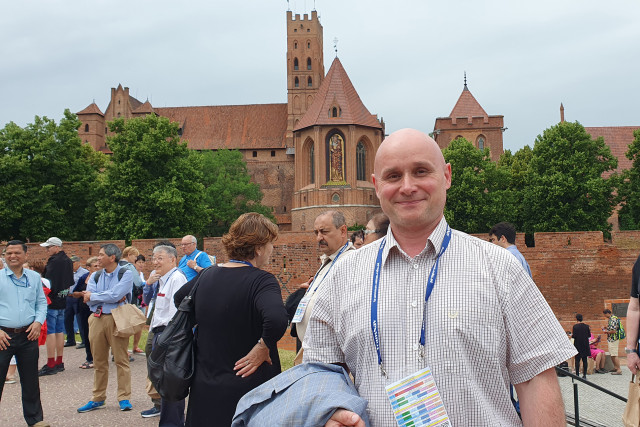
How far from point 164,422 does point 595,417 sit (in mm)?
3935

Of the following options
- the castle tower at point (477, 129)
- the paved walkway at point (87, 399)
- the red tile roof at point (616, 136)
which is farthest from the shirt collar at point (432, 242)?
the castle tower at point (477, 129)

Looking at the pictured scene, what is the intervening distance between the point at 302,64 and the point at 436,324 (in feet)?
210

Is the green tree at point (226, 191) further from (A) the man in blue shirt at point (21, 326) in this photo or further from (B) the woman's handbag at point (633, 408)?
(B) the woman's handbag at point (633, 408)

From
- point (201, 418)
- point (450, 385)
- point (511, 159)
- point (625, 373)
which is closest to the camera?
point (450, 385)

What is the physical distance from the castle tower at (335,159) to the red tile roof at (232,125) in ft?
36.3

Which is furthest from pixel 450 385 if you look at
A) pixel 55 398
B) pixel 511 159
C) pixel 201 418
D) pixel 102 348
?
pixel 511 159

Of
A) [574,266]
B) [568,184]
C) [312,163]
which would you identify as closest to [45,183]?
[312,163]

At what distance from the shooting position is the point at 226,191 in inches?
1935

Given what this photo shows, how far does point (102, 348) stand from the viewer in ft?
21.9

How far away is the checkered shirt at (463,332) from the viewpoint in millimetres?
1780

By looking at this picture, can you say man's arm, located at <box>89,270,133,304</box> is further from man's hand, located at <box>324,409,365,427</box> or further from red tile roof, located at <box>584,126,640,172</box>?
red tile roof, located at <box>584,126,640,172</box>

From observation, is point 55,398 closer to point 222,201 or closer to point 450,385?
point 450,385

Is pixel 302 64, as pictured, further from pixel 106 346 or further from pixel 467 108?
pixel 106 346

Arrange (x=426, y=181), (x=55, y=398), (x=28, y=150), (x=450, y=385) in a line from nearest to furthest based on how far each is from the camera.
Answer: (x=450, y=385)
(x=426, y=181)
(x=55, y=398)
(x=28, y=150)
